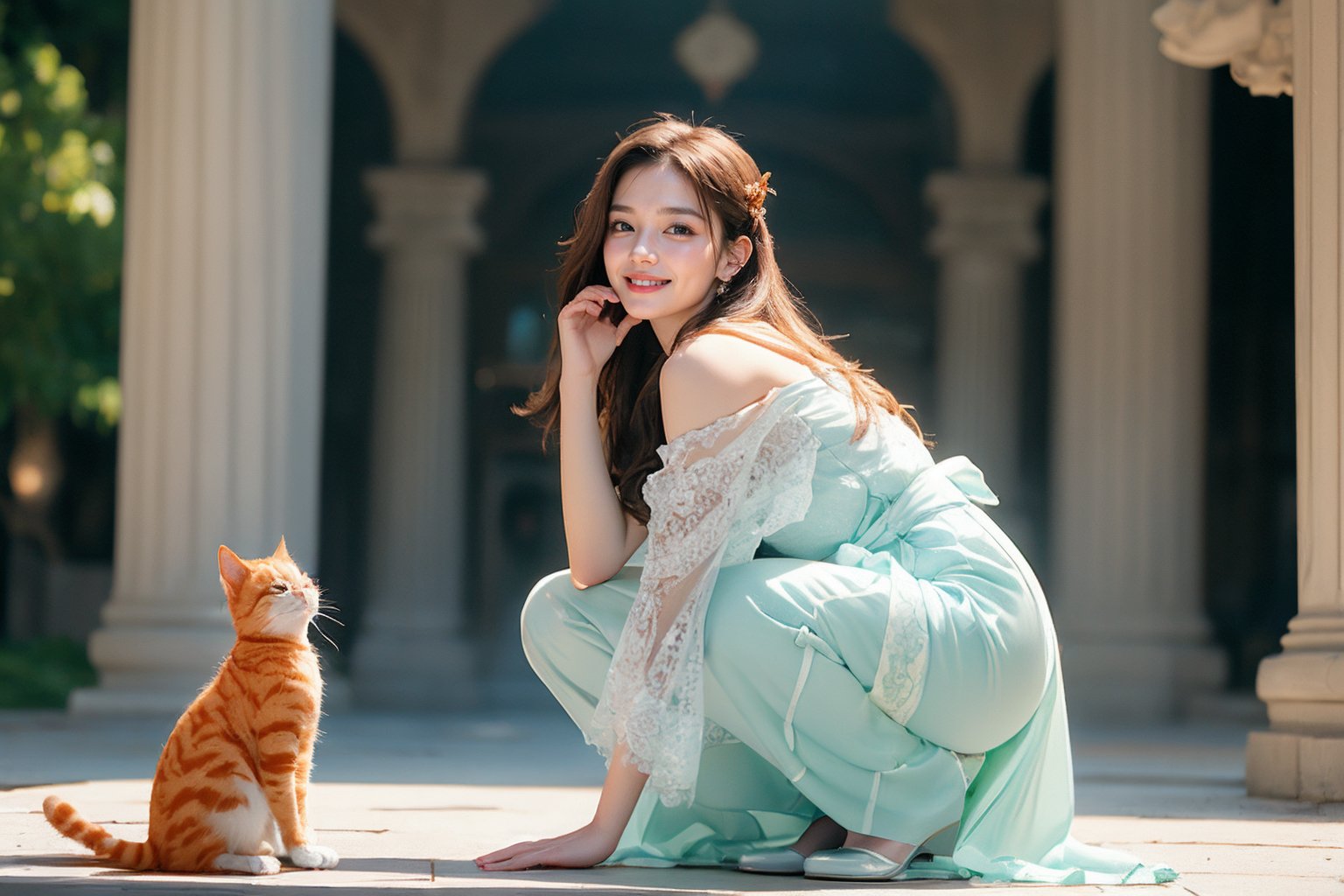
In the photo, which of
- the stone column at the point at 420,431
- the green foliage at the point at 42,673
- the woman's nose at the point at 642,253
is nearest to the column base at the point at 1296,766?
the woman's nose at the point at 642,253

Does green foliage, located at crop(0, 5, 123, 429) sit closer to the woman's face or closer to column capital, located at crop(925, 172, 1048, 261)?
column capital, located at crop(925, 172, 1048, 261)

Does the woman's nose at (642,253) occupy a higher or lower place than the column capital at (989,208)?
lower

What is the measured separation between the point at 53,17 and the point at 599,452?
33.8 ft

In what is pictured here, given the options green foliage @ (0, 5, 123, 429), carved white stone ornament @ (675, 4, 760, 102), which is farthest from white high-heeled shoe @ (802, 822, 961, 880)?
green foliage @ (0, 5, 123, 429)

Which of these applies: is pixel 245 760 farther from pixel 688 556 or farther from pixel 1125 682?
pixel 1125 682

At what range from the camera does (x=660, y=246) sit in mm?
3484

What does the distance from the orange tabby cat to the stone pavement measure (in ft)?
0.21

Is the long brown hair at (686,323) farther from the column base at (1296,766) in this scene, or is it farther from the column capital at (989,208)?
the column capital at (989,208)

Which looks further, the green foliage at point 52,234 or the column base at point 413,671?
the column base at point 413,671

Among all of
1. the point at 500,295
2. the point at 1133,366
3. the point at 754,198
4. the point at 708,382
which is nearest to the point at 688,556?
the point at 708,382

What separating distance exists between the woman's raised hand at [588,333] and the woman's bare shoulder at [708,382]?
9.5 inches

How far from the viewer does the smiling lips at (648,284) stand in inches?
137

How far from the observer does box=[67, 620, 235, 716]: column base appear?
7.85 metres

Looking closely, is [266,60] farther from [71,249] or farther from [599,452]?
[599,452]
